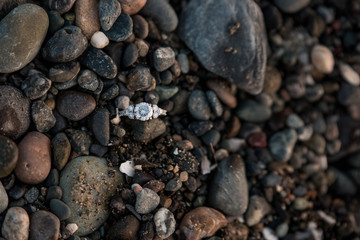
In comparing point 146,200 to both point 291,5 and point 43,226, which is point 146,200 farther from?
point 291,5

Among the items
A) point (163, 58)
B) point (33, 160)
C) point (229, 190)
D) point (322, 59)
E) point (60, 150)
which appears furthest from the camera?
point (322, 59)

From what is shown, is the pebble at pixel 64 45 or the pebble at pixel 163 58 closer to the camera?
the pebble at pixel 64 45

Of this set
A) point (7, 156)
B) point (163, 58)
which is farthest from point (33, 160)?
point (163, 58)

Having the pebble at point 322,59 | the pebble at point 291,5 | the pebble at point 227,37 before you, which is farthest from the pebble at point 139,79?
the pebble at point 322,59

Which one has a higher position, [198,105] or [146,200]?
[198,105]

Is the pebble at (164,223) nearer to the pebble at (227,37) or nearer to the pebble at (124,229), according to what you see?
the pebble at (124,229)

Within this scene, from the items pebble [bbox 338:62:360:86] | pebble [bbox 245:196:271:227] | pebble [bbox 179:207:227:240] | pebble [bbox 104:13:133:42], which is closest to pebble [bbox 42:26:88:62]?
pebble [bbox 104:13:133:42]
